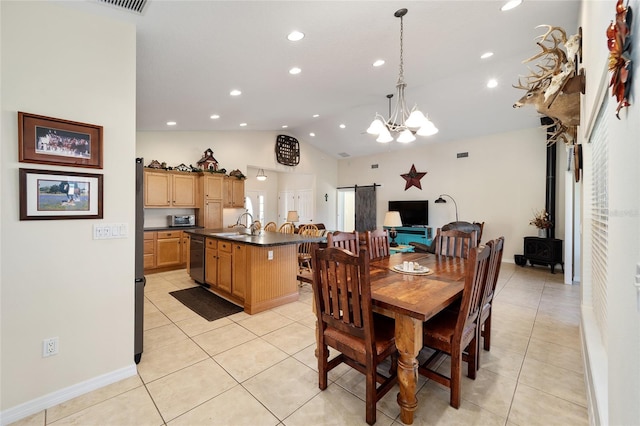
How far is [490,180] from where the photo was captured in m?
6.79

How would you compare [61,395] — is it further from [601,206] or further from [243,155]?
[243,155]

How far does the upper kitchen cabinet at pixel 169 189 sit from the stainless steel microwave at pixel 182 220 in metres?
0.27

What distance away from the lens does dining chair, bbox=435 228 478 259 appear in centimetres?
305

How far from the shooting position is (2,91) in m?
1.65

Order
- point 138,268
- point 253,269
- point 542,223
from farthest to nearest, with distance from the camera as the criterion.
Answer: point 542,223 < point 253,269 < point 138,268

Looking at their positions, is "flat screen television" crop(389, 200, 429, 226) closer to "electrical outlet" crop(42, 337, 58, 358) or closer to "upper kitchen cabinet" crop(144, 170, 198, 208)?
"upper kitchen cabinet" crop(144, 170, 198, 208)

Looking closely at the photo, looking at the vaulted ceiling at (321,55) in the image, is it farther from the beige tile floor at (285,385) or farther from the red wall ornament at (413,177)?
the beige tile floor at (285,385)

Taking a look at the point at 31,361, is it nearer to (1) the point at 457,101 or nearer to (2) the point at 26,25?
(2) the point at 26,25

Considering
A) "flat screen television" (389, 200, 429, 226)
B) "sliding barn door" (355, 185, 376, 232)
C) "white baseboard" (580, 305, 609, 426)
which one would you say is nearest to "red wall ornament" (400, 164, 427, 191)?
"flat screen television" (389, 200, 429, 226)

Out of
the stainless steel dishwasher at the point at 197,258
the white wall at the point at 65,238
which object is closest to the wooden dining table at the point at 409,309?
the white wall at the point at 65,238

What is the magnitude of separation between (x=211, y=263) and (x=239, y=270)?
0.89 meters

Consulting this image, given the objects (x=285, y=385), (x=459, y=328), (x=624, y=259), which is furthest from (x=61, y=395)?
(x=624, y=259)

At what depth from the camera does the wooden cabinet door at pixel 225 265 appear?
3742 mm

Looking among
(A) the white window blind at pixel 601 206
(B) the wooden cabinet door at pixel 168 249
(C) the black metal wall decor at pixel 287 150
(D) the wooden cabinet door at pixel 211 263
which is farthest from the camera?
(C) the black metal wall decor at pixel 287 150
